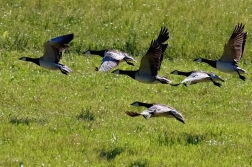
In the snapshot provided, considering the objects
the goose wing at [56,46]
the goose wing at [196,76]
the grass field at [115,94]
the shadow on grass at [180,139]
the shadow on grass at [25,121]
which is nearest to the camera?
the grass field at [115,94]

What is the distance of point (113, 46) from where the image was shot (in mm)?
18922

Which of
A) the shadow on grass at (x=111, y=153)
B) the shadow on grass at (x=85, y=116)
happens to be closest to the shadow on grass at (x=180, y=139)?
the shadow on grass at (x=111, y=153)

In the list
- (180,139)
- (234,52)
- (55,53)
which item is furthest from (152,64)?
(234,52)

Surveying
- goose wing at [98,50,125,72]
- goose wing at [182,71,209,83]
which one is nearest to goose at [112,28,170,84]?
goose wing at [98,50,125,72]

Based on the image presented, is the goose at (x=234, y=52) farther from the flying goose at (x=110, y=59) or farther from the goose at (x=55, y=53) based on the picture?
the goose at (x=55, y=53)

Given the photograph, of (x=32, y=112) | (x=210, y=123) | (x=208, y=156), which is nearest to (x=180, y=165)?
(x=208, y=156)

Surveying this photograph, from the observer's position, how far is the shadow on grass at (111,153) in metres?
10.6

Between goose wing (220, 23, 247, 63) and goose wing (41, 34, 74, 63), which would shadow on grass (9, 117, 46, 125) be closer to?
goose wing (41, 34, 74, 63)

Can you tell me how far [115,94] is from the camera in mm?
14812

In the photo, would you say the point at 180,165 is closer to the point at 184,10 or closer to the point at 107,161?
the point at 107,161

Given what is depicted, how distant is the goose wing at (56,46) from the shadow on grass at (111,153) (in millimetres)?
3316

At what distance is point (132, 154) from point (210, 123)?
8.51 feet

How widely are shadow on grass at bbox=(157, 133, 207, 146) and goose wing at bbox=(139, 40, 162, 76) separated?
1443mm

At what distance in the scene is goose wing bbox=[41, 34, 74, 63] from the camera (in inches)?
543
